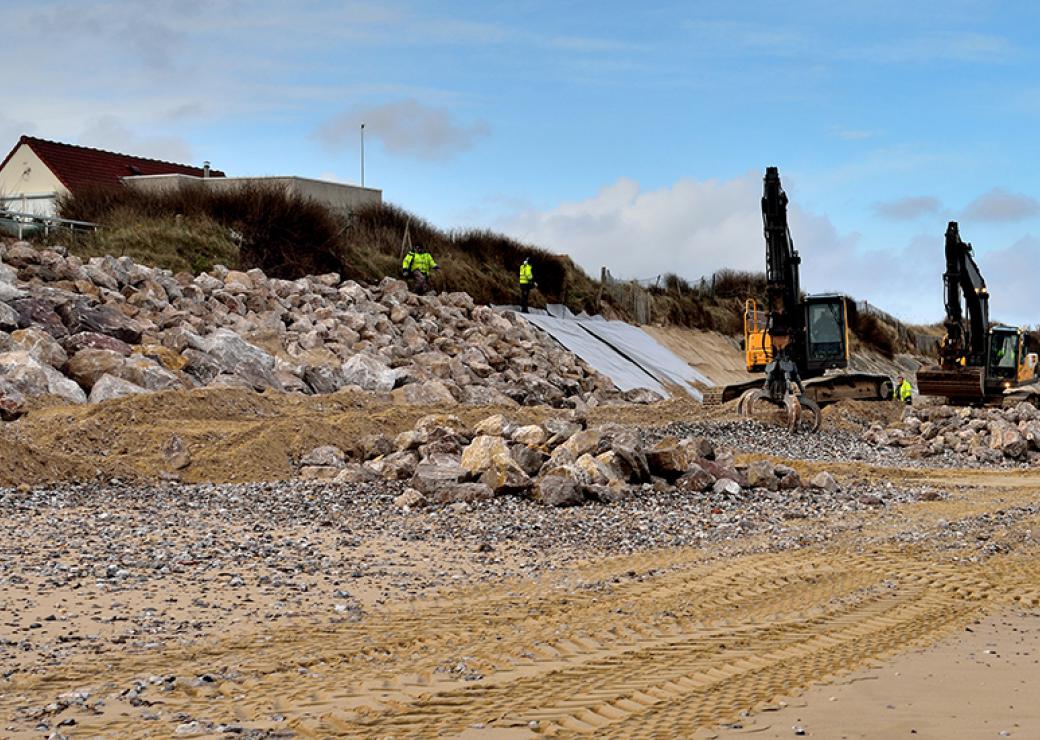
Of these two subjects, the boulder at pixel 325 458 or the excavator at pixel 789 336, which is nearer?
the boulder at pixel 325 458

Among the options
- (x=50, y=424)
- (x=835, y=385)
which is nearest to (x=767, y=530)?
(x=50, y=424)

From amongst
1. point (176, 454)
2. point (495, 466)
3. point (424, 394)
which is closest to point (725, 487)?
point (495, 466)

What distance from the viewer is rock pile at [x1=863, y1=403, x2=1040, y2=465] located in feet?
60.7

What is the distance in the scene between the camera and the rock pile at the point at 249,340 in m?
17.9

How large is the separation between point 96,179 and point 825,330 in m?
27.1

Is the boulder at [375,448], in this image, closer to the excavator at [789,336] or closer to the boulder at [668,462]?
the boulder at [668,462]

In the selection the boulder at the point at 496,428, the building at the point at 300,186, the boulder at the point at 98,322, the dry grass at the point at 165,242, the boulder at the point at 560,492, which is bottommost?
the boulder at the point at 560,492

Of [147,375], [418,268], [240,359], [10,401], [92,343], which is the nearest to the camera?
[10,401]

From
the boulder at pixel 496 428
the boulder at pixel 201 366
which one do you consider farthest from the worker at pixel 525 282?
the boulder at pixel 496 428

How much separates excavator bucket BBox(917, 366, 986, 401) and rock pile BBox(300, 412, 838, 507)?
1272 cm

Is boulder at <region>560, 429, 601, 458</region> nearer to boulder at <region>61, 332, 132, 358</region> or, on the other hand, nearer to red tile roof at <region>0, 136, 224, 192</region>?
boulder at <region>61, 332, 132, 358</region>

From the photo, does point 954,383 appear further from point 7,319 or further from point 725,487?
point 7,319

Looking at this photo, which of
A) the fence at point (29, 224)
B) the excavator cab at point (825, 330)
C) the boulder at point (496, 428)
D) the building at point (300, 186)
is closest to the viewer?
the boulder at point (496, 428)

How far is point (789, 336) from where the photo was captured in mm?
21156
